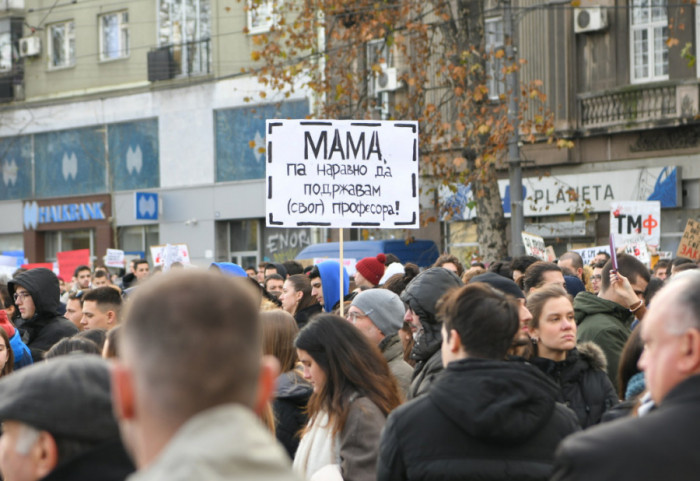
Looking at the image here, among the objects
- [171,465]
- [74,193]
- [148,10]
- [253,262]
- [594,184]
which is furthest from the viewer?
[74,193]

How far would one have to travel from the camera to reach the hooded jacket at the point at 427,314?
5.62 metres

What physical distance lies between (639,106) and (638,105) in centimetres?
3

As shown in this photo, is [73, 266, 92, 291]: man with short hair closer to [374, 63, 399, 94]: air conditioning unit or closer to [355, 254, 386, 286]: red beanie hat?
[355, 254, 386, 286]: red beanie hat

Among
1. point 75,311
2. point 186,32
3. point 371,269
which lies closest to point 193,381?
point 75,311

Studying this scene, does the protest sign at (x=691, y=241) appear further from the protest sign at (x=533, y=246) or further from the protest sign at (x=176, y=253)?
the protest sign at (x=176, y=253)

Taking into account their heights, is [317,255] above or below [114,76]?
below

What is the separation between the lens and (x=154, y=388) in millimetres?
2270

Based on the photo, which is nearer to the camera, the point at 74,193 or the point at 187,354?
the point at 187,354

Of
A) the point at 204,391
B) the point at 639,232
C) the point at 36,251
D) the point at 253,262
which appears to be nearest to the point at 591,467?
the point at 204,391

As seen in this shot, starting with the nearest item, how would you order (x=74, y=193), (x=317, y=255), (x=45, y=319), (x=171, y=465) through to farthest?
(x=171, y=465) → (x=45, y=319) → (x=317, y=255) → (x=74, y=193)

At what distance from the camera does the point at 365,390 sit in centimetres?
516

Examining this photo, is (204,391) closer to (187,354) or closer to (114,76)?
(187,354)

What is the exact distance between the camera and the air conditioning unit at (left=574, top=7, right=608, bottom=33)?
76.0 ft

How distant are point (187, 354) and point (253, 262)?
27.1 meters
